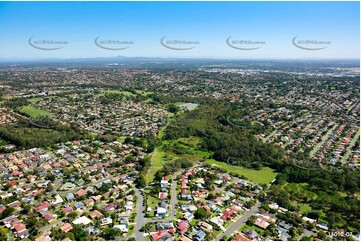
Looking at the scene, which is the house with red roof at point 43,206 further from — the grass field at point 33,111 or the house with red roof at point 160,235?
the grass field at point 33,111

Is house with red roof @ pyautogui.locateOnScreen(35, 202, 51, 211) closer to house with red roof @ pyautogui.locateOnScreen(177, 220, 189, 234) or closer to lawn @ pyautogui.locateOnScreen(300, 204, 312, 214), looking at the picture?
house with red roof @ pyautogui.locateOnScreen(177, 220, 189, 234)

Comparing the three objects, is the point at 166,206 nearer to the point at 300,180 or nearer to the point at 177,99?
the point at 300,180

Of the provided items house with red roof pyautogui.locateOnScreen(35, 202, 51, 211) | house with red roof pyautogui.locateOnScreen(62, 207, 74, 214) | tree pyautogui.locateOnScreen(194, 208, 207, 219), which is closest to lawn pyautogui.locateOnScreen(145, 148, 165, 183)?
tree pyautogui.locateOnScreen(194, 208, 207, 219)

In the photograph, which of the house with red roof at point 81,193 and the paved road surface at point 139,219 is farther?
the house with red roof at point 81,193

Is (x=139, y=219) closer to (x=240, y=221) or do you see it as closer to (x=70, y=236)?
(x=70, y=236)

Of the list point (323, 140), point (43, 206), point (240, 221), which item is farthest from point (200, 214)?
point (323, 140)

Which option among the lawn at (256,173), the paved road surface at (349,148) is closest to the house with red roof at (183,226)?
the lawn at (256,173)
